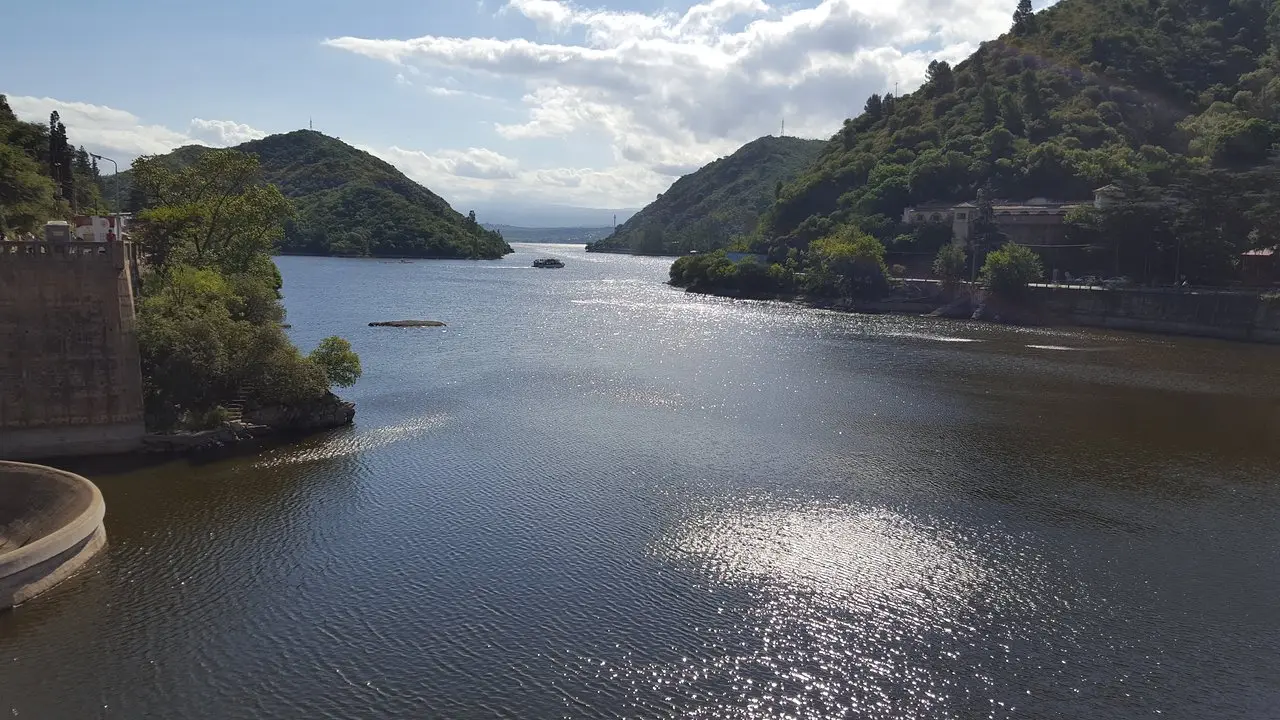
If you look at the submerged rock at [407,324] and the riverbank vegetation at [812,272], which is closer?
the submerged rock at [407,324]

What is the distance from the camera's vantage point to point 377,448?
1532 inches

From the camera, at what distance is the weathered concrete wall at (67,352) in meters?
33.5

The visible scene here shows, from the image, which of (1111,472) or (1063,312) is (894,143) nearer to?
(1063,312)

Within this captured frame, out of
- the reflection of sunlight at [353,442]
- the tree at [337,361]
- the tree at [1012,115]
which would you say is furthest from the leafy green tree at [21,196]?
the tree at [1012,115]

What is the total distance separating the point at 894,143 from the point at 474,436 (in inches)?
5432

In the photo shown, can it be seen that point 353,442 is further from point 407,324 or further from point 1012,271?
point 1012,271

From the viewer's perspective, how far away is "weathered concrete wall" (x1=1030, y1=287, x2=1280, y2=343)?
83.2m

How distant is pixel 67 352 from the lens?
34375mm

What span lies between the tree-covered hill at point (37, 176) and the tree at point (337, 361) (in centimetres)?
2184

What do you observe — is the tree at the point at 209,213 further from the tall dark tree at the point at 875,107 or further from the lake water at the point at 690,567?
the tall dark tree at the point at 875,107

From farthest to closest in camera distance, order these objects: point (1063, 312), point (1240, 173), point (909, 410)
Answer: point (1063, 312)
point (1240, 173)
point (909, 410)

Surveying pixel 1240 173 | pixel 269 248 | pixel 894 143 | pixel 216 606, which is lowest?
pixel 216 606

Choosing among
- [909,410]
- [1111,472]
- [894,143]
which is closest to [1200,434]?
[1111,472]

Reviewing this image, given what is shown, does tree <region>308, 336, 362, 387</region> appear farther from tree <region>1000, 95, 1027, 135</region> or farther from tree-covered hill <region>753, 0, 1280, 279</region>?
tree <region>1000, 95, 1027, 135</region>
